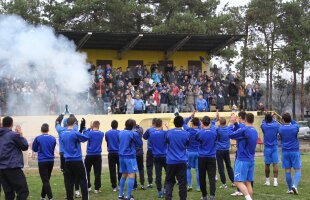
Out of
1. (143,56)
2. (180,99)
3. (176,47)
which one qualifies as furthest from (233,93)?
(143,56)

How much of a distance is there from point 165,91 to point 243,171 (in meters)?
16.7

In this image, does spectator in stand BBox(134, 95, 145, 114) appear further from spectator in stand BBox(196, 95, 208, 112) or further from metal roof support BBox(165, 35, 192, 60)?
metal roof support BBox(165, 35, 192, 60)

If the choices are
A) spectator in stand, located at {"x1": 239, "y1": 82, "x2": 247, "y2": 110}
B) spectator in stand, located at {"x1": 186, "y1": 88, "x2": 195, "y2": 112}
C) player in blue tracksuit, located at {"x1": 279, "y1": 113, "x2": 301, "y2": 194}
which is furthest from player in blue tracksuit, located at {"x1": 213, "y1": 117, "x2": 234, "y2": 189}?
spectator in stand, located at {"x1": 239, "y1": 82, "x2": 247, "y2": 110}

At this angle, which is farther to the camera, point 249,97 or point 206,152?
point 249,97

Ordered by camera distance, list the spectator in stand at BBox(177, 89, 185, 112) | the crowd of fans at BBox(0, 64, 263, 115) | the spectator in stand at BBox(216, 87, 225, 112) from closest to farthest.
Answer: the crowd of fans at BBox(0, 64, 263, 115) → the spectator in stand at BBox(177, 89, 185, 112) → the spectator in stand at BBox(216, 87, 225, 112)

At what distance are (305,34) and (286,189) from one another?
37.7 m

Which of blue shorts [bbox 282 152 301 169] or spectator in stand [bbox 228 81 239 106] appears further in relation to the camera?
spectator in stand [bbox 228 81 239 106]

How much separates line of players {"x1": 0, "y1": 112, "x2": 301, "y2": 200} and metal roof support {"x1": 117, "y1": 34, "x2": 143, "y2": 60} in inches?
640

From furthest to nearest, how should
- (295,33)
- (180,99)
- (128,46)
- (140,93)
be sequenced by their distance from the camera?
(295,33) < (128,46) < (180,99) < (140,93)

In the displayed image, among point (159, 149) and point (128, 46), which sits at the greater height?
point (128, 46)

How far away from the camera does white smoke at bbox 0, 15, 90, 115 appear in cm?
2388

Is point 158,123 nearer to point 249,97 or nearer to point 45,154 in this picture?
point 45,154

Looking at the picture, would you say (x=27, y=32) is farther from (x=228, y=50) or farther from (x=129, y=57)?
(x=228, y=50)

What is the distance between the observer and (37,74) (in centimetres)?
2542
